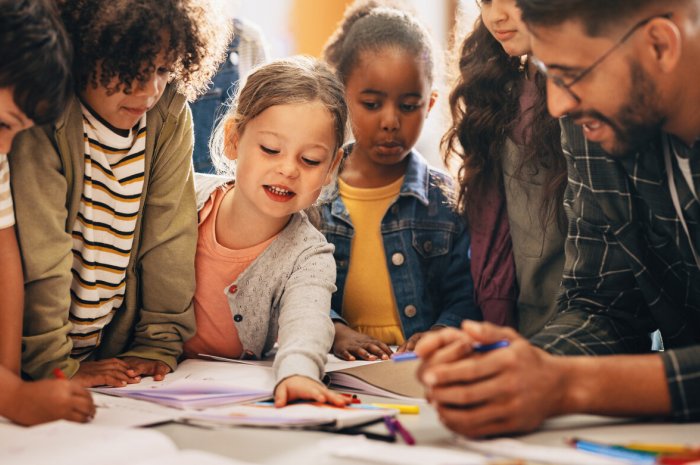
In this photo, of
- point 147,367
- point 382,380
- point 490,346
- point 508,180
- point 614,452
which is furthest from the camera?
point 508,180

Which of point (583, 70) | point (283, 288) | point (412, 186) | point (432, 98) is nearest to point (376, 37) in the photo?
point (432, 98)

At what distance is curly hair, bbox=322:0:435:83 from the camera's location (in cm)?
212

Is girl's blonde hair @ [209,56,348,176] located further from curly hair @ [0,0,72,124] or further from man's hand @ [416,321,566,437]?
man's hand @ [416,321,566,437]

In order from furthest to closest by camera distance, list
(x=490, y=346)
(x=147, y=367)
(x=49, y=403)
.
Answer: (x=147, y=367) → (x=49, y=403) → (x=490, y=346)

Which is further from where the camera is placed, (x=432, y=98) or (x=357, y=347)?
(x=432, y=98)

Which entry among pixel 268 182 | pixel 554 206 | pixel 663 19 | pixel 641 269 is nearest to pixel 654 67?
pixel 663 19

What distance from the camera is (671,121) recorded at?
122 centimetres

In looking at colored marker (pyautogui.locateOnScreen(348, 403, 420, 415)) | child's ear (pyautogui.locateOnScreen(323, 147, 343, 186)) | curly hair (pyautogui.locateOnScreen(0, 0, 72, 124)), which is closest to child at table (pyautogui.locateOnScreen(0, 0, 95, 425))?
curly hair (pyautogui.locateOnScreen(0, 0, 72, 124))

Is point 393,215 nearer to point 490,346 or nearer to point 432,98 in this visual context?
point 432,98

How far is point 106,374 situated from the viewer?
143cm

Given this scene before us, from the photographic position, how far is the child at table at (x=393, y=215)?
1.97 m

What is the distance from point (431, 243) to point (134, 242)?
77 cm

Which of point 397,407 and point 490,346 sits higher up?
point 490,346

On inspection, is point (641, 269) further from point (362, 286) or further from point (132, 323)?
point (132, 323)
